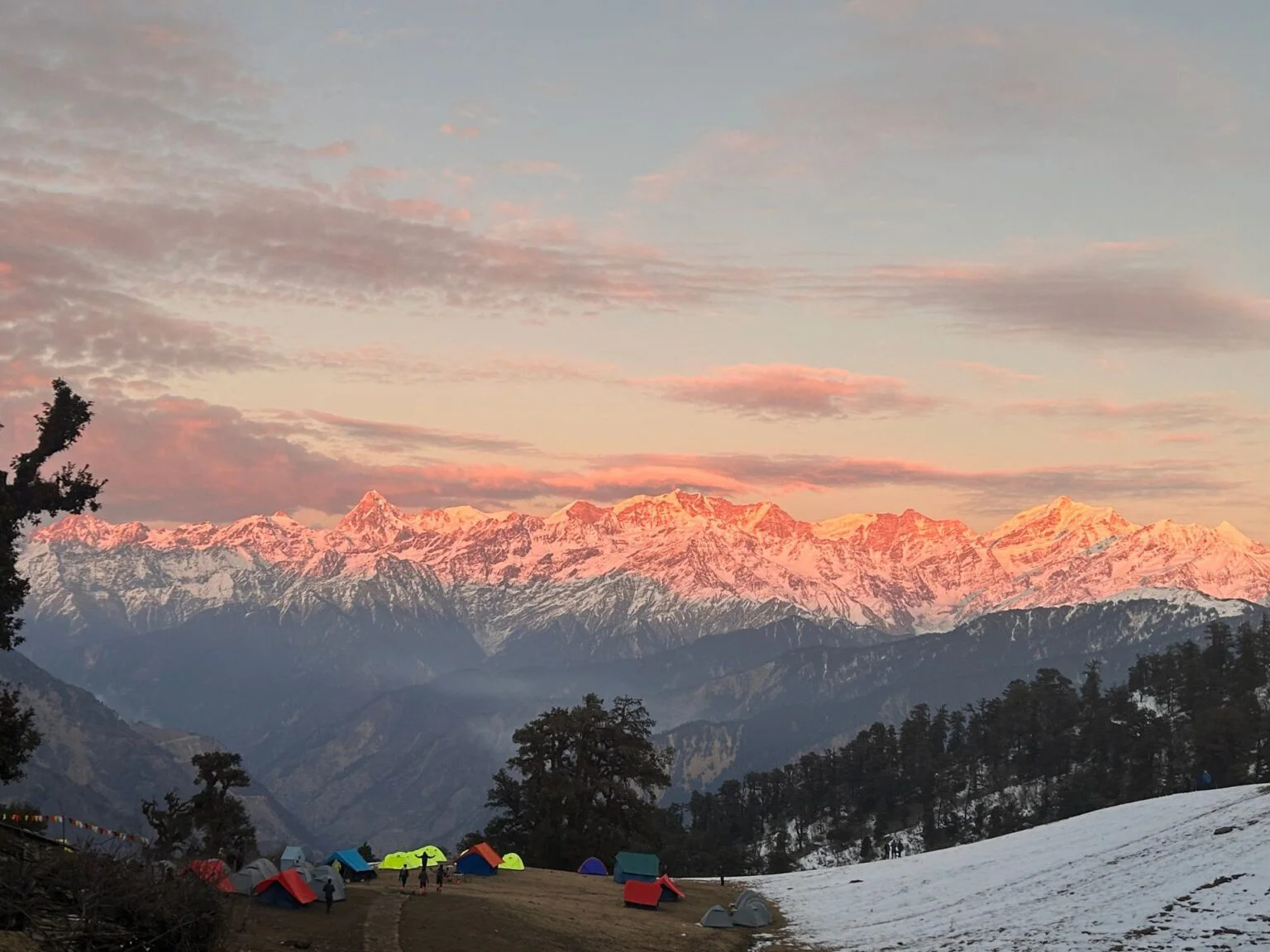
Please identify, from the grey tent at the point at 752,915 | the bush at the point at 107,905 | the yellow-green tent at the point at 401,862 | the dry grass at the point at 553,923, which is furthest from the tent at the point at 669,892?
the bush at the point at 107,905

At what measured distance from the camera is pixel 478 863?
311 ft

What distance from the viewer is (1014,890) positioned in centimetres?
6994

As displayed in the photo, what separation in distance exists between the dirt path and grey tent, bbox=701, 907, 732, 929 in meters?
18.5

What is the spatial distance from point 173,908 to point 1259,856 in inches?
1991

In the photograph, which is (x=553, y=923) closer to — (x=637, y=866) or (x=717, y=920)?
(x=717, y=920)

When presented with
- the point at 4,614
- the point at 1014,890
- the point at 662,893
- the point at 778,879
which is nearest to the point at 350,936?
the point at 4,614

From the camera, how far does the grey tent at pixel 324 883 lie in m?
66.7

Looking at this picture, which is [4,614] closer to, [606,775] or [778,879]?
[778,879]

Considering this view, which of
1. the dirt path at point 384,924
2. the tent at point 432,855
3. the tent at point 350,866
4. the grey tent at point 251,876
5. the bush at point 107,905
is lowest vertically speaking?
the tent at point 432,855

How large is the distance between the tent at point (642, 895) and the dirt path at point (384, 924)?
16001 mm

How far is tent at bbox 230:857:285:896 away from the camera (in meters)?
66.4

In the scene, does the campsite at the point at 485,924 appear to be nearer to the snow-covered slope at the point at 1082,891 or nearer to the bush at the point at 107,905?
the snow-covered slope at the point at 1082,891

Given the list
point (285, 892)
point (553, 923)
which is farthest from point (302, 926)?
point (553, 923)

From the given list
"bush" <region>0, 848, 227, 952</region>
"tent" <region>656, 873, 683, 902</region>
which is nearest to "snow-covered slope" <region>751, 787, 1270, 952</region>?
"tent" <region>656, 873, 683, 902</region>
